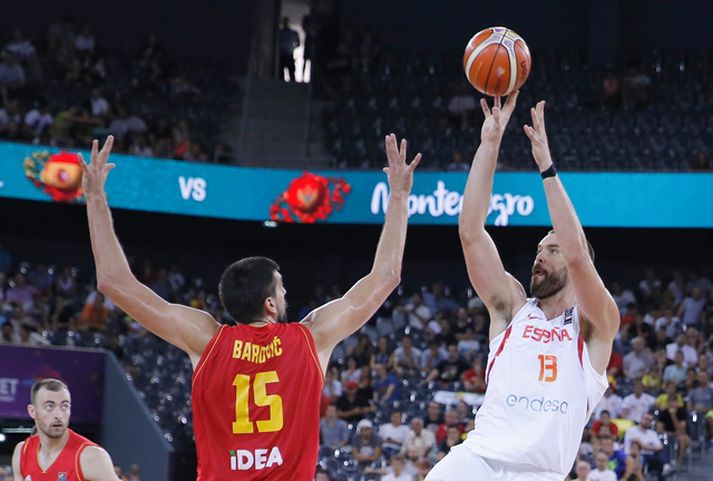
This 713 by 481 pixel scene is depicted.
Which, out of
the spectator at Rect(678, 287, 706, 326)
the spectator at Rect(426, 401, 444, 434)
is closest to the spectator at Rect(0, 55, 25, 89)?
the spectator at Rect(426, 401, 444, 434)

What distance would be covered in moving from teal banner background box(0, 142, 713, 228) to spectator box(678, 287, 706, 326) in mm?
→ 1334

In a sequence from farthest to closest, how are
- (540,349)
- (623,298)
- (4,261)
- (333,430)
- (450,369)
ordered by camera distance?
(4,261), (623,298), (450,369), (333,430), (540,349)

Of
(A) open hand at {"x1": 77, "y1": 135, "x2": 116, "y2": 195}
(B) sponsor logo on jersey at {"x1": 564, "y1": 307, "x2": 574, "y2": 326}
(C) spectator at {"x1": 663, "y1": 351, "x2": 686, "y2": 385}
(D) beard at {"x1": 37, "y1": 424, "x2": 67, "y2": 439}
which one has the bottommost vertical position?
(D) beard at {"x1": 37, "y1": 424, "x2": 67, "y2": 439}

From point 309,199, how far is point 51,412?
15031 mm

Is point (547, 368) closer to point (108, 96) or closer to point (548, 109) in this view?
point (548, 109)

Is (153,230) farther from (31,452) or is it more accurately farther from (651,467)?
(31,452)

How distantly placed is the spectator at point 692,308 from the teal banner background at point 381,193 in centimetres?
133

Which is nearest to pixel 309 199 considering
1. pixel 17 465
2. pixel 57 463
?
pixel 17 465

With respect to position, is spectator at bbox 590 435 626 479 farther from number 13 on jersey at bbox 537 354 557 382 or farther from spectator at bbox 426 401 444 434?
number 13 on jersey at bbox 537 354 557 382

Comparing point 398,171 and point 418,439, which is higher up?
point 398,171

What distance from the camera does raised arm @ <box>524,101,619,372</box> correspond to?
511cm

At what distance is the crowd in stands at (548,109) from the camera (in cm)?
2186

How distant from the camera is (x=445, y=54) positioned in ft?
84.2

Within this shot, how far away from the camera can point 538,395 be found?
5211 millimetres
